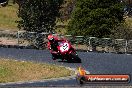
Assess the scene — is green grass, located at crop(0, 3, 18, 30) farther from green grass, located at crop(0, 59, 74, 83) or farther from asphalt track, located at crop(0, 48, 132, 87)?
green grass, located at crop(0, 59, 74, 83)

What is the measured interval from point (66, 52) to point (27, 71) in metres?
3.96

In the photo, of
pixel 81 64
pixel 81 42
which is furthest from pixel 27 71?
pixel 81 42

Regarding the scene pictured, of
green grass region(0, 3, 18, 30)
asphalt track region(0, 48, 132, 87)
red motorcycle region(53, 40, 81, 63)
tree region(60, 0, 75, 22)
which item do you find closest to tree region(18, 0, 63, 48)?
asphalt track region(0, 48, 132, 87)

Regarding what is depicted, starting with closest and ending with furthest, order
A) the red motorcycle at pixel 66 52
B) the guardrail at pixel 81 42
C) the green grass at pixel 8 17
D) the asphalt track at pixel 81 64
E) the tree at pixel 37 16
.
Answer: the asphalt track at pixel 81 64, the red motorcycle at pixel 66 52, the guardrail at pixel 81 42, the tree at pixel 37 16, the green grass at pixel 8 17

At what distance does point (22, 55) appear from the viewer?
1091 inches

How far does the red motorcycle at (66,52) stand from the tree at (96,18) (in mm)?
23915

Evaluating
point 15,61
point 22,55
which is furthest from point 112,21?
point 15,61

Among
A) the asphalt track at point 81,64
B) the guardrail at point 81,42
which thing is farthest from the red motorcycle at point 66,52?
the guardrail at point 81,42

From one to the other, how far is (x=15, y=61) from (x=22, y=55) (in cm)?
332

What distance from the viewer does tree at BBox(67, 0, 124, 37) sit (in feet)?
162

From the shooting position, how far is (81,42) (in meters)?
35.4

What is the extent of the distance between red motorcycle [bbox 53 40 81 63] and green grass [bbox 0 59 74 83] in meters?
1.57

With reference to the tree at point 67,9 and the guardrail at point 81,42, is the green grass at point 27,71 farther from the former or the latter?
the tree at point 67,9

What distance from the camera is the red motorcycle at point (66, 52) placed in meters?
24.5
